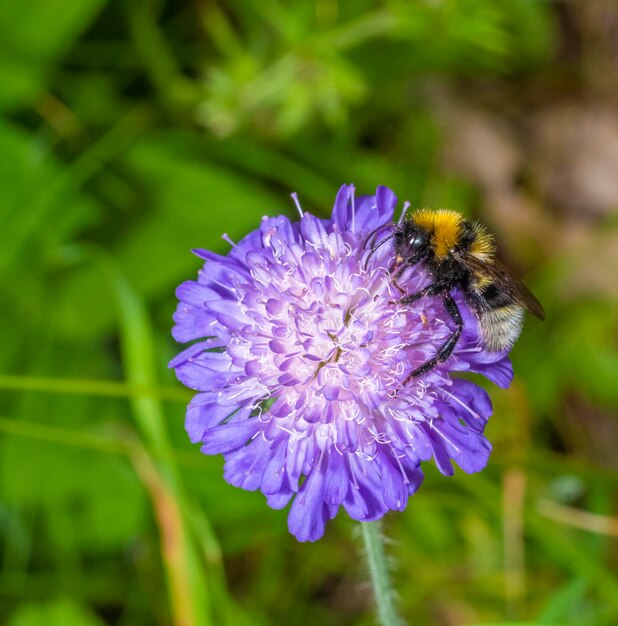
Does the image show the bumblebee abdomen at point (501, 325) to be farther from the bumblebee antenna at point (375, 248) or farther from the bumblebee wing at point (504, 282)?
the bumblebee antenna at point (375, 248)

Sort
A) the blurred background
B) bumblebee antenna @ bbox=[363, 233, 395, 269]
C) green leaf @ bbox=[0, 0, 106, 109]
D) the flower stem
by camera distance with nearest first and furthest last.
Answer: the flower stem → bumblebee antenna @ bbox=[363, 233, 395, 269] → the blurred background → green leaf @ bbox=[0, 0, 106, 109]

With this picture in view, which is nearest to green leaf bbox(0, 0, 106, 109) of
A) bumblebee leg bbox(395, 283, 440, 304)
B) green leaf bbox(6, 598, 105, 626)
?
green leaf bbox(6, 598, 105, 626)

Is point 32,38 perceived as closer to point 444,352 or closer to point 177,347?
point 177,347

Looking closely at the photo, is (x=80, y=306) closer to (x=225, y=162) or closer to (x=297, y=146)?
(x=225, y=162)

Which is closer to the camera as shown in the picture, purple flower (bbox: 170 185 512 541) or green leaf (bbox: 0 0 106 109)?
purple flower (bbox: 170 185 512 541)

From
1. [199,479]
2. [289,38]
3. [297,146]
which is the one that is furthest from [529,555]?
[289,38]

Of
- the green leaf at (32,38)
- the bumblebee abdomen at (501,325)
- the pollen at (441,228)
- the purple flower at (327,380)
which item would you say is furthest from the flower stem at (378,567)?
the green leaf at (32,38)

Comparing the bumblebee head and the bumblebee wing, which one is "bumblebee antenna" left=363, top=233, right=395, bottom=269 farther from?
the bumblebee wing

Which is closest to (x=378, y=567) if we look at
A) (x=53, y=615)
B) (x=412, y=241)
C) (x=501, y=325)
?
(x=501, y=325)
